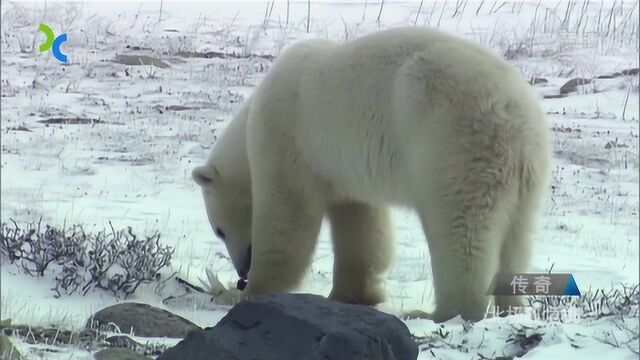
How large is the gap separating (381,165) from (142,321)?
136cm

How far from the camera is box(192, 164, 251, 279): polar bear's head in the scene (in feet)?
18.6

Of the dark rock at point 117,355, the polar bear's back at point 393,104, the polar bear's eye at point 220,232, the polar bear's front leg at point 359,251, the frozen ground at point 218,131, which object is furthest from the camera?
the polar bear's eye at point 220,232

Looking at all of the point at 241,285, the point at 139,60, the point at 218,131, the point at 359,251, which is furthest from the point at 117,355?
the point at 139,60

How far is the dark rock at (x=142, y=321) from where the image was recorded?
4.16 m

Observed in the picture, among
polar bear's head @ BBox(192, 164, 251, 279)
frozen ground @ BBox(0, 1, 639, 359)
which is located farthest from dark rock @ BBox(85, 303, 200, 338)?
polar bear's head @ BBox(192, 164, 251, 279)

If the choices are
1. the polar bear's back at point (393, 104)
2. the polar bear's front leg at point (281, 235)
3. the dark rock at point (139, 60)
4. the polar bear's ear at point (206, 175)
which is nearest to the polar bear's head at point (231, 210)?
the polar bear's ear at point (206, 175)

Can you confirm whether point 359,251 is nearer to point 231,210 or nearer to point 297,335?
point 231,210

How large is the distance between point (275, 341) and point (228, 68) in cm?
787

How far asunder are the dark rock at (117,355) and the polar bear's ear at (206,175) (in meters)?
2.13

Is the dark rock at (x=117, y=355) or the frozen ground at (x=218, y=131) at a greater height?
the frozen ground at (x=218, y=131)

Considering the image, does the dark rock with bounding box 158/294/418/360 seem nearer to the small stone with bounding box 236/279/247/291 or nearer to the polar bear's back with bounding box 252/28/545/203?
the polar bear's back with bounding box 252/28/545/203

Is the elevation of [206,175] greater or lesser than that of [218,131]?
lesser

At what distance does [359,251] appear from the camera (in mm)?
5613

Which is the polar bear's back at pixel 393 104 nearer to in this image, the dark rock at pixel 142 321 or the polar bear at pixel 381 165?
the polar bear at pixel 381 165
